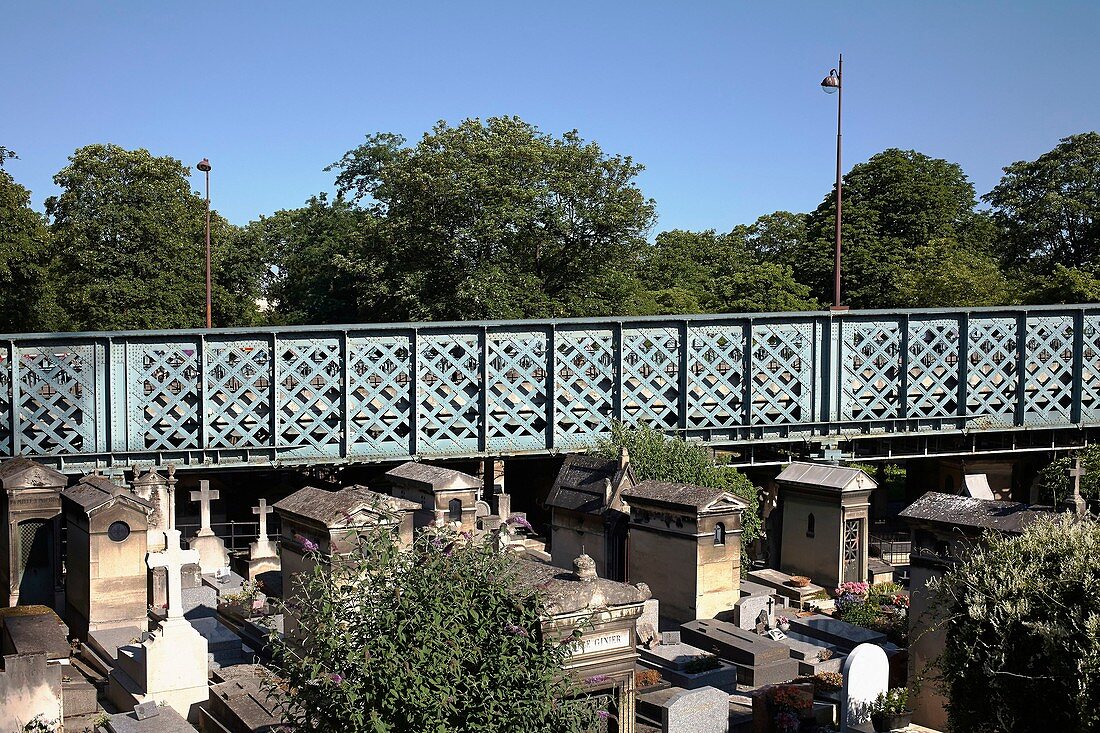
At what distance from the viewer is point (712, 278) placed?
58.6 metres

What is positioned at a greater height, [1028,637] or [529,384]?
[529,384]

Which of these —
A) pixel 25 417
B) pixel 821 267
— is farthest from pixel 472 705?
pixel 821 267

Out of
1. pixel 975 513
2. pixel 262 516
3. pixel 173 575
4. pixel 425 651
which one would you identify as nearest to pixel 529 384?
pixel 262 516

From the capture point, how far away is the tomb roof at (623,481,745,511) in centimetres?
1772

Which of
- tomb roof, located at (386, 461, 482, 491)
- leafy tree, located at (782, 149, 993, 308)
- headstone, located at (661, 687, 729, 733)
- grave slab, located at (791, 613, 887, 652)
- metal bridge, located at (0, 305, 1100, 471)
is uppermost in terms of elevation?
leafy tree, located at (782, 149, 993, 308)

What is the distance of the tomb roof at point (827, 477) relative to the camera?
67.5 ft

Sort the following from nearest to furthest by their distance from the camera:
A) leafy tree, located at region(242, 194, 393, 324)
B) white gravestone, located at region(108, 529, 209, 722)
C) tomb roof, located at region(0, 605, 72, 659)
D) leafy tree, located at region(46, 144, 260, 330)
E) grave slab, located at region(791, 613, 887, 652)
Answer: tomb roof, located at region(0, 605, 72, 659) < white gravestone, located at region(108, 529, 209, 722) < grave slab, located at region(791, 613, 887, 652) < leafy tree, located at region(242, 194, 393, 324) < leafy tree, located at region(46, 144, 260, 330)

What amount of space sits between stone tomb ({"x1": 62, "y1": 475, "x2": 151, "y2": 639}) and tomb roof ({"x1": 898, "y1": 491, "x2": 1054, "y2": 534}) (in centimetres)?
1111

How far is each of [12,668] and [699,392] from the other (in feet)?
51.9

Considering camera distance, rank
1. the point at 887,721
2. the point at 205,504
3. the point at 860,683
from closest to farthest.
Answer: the point at 887,721 → the point at 860,683 → the point at 205,504

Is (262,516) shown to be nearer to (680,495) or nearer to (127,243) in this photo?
(680,495)

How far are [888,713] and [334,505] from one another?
299 inches

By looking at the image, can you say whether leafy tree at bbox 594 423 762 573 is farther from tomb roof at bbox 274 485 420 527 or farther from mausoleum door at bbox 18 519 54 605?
mausoleum door at bbox 18 519 54 605

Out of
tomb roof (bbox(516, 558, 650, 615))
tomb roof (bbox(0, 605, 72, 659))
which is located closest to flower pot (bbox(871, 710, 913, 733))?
tomb roof (bbox(516, 558, 650, 615))
